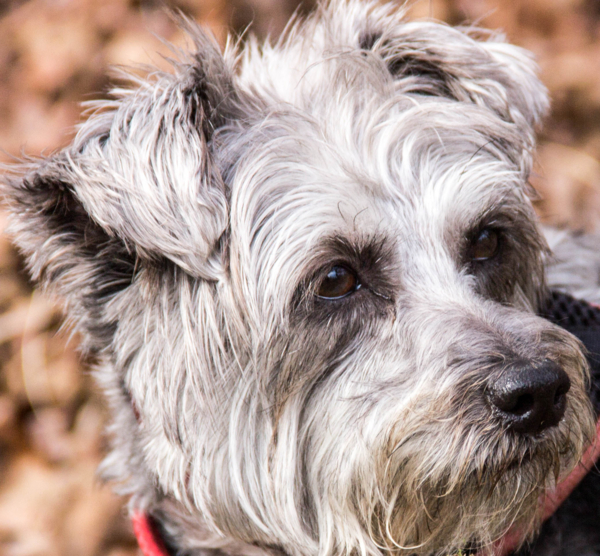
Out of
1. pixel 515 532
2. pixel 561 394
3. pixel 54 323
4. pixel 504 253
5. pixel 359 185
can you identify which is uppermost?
pixel 359 185

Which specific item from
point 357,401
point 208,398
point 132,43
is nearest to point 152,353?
point 208,398

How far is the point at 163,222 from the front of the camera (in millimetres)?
1829

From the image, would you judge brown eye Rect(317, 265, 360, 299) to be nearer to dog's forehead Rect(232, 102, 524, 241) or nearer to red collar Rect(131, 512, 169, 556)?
dog's forehead Rect(232, 102, 524, 241)

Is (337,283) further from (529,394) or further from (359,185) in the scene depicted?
(529,394)

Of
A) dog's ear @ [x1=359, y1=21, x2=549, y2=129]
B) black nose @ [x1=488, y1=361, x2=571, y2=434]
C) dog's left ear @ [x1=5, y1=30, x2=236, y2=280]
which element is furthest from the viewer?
dog's ear @ [x1=359, y1=21, x2=549, y2=129]

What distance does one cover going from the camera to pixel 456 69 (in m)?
2.40

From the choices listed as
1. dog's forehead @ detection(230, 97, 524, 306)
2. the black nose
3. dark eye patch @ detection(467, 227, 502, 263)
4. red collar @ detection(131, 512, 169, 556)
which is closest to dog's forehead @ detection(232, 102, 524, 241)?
dog's forehead @ detection(230, 97, 524, 306)

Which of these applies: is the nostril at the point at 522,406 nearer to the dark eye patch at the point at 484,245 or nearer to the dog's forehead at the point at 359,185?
the dog's forehead at the point at 359,185

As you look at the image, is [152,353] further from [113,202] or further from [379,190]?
[379,190]

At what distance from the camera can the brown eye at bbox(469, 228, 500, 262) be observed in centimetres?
222

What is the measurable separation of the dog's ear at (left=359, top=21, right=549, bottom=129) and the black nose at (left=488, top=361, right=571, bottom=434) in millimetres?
1043

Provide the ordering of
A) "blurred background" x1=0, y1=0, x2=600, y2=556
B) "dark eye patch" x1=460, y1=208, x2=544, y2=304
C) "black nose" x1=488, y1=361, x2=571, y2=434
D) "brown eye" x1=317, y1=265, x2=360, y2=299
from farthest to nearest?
"blurred background" x1=0, y1=0, x2=600, y2=556, "dark eye patch" x1=460, y1=208, x2=544, y2=304, "brown eye" x1=317, y1=265, x2=360, y2=299, "black nose" x1=488, y1=361, x2=571, y2=434

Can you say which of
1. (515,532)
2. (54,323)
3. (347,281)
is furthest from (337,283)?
(54,323)

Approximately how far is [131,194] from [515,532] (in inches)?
58.7
